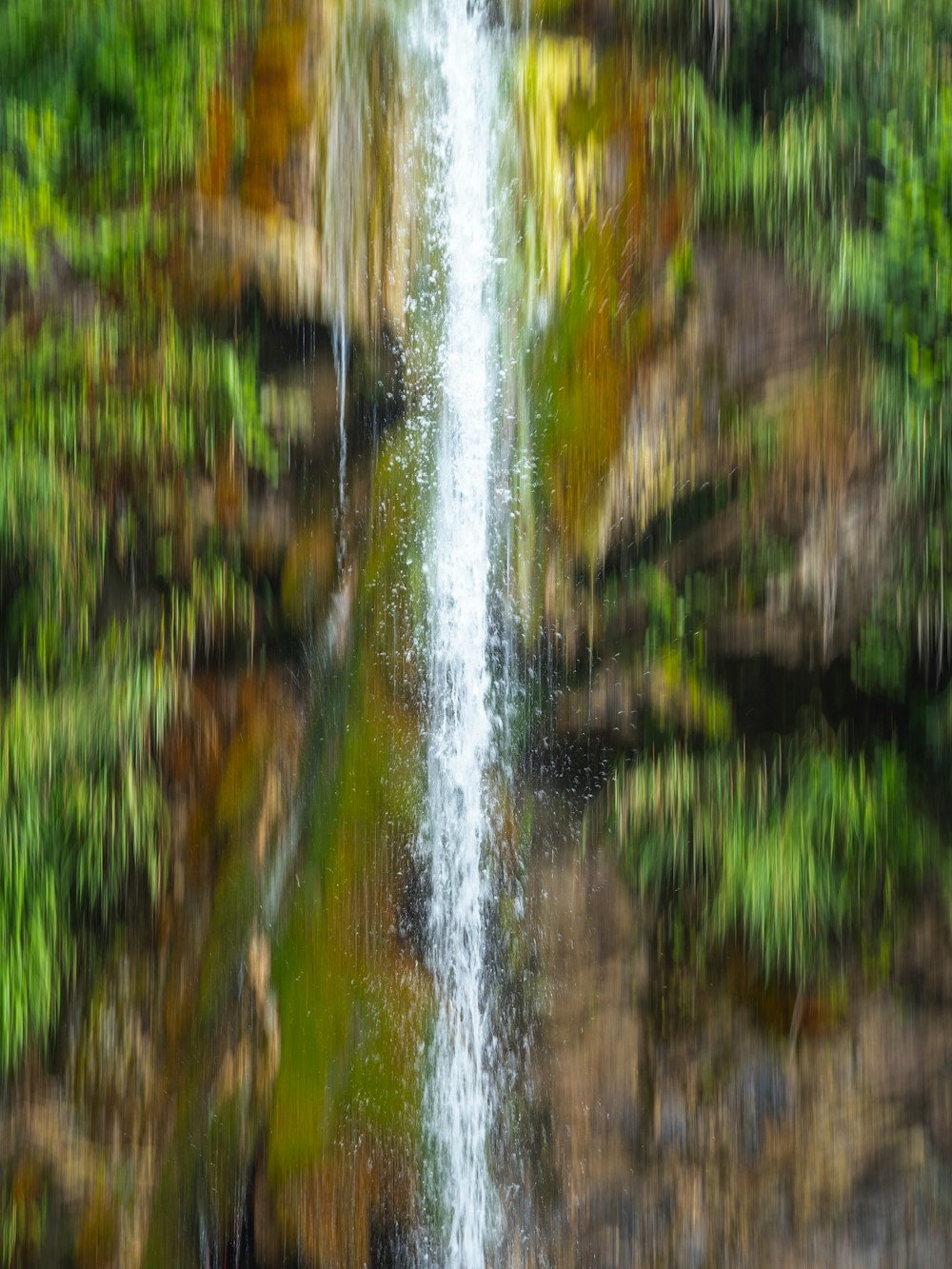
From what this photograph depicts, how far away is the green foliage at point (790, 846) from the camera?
131 inches

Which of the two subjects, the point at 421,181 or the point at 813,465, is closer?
the point at 813,465

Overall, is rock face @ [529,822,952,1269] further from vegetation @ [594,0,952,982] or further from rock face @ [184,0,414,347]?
rock face @ [184,0,414,347]

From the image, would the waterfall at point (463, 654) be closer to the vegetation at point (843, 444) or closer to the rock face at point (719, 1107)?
the rock face at point (719, 1107)

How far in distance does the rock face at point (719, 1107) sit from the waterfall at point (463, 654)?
0.27 m

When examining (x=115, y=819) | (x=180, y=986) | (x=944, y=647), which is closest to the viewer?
(x=944, y=647)

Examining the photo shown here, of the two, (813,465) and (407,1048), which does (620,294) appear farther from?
(407,1048)

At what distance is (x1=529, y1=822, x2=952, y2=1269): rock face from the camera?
3242 mm

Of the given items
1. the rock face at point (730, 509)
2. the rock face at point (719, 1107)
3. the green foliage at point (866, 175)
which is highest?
the green foliage at point (866, 175)

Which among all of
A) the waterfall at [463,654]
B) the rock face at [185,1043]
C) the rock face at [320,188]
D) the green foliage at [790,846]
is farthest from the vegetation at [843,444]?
the rock face at [185,1043]

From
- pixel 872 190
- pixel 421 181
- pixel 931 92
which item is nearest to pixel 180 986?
pixel 421 181

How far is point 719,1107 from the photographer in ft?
11.3

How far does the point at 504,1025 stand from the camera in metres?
3.83

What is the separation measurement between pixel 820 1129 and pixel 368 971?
5.79 ft

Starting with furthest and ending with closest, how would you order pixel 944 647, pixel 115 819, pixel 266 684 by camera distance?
pixel 266 684 < pixel 115 819 < pixel 944 647
